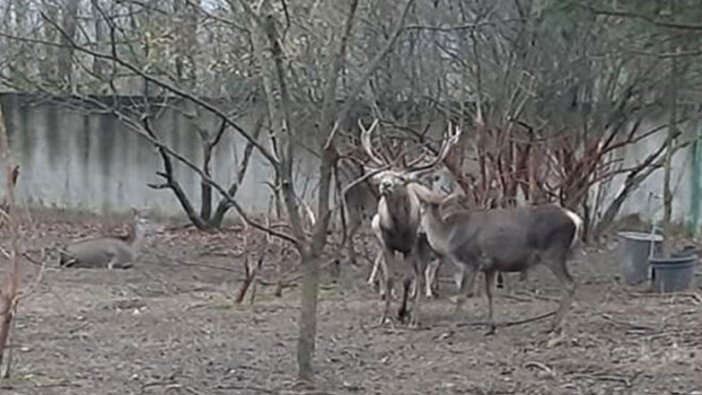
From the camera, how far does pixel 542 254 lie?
9500 millimetres

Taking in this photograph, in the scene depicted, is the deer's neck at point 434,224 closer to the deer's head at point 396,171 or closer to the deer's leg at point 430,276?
the deer's head at point 396,171

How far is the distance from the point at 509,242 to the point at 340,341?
1.49 m

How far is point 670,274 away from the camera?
11445 mm

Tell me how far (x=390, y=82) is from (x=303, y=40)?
223 cm

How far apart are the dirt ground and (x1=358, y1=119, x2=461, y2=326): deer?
34cm

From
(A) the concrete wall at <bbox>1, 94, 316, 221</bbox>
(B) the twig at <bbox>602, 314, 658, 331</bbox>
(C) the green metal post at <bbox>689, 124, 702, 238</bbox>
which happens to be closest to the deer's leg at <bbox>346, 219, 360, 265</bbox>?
(B) the twig at <bbox>602, 314, 658, 331</bbox>

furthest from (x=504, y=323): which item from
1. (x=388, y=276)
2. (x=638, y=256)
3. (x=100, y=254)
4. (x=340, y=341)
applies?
(x=100, y=254)

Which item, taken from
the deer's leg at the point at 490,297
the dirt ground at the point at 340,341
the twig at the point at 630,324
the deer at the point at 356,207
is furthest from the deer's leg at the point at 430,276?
the deer at the point at 356,207

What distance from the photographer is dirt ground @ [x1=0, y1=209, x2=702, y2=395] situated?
24.2 feet

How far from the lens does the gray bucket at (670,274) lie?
11.4 meters

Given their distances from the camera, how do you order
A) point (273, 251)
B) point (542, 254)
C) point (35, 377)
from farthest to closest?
point (273, 251) → point (542, 254) → point (35, 377)

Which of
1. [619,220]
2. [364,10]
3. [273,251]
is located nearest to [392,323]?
[364,10]

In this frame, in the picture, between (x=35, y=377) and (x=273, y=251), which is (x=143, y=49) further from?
(x=35, y=377)

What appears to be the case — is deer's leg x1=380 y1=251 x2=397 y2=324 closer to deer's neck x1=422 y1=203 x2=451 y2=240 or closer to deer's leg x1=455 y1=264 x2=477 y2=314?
deer's neck x1=422 y1=203 x2=451 y2=240
